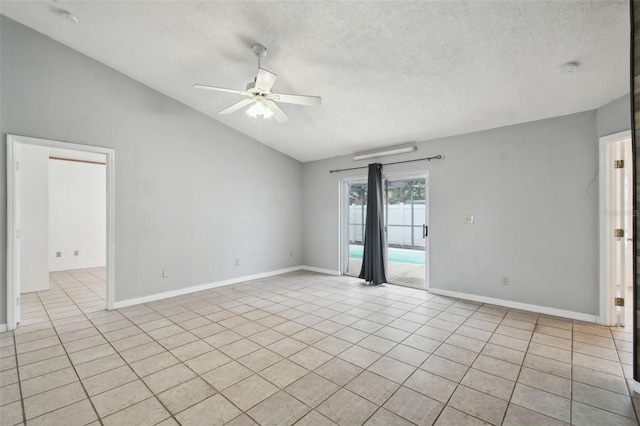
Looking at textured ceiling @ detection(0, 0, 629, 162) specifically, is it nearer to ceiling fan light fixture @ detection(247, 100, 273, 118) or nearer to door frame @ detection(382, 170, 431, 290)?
ceiling fan light fixture @ detection(247, 100, 273, 118)

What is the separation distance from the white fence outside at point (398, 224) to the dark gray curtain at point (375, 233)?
0.31 meters

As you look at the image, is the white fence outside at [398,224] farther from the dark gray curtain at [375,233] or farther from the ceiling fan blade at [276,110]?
the ceiling fan blade at [276,110]

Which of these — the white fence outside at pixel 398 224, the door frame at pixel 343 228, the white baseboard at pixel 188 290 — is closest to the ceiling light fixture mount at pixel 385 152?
the door frame at pixel 343 228

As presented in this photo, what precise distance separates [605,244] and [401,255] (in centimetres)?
397

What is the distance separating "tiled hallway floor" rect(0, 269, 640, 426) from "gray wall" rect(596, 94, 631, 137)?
2259 mm

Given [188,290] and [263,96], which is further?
[188,290]

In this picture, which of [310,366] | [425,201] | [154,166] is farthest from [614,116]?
[154,166]

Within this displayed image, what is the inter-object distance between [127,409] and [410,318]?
296 cm

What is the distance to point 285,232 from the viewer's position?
630 centimetres

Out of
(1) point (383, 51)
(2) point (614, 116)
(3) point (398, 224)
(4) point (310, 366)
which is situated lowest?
(4) point (310, 366)

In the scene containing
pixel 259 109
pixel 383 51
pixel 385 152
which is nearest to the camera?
pixel 383 51

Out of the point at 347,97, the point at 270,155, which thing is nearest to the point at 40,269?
the point at 270,155

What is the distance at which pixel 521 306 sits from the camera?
12.4ft

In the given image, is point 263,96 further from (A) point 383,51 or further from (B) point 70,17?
(B) point 70,17
